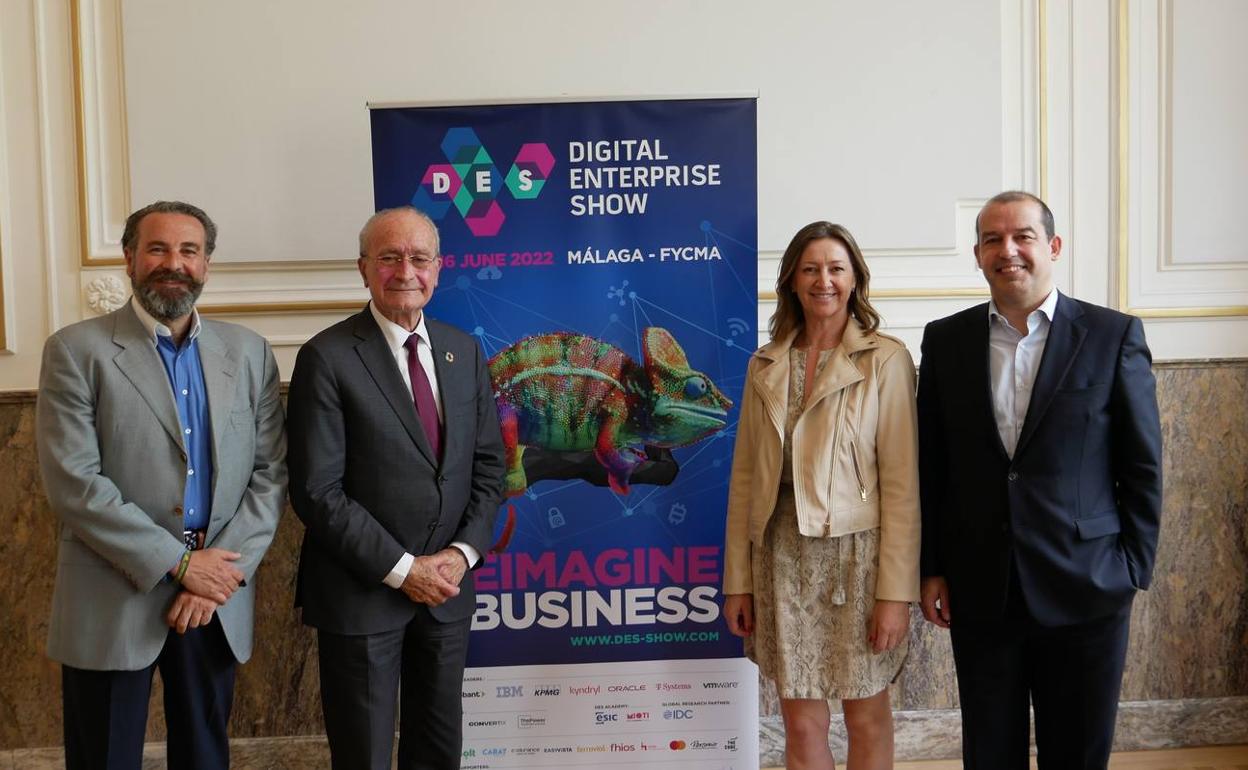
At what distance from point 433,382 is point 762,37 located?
1749 mm

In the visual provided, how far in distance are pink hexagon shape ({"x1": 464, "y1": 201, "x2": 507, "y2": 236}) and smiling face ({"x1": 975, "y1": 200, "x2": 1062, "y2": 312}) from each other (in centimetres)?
136

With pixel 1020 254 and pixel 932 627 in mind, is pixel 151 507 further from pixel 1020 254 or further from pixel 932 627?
pixel 932 627

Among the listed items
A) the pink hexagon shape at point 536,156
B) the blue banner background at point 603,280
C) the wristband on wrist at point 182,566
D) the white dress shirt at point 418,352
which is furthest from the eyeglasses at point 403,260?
the wristband on wrist at point 182,566

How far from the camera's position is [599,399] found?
110 inches

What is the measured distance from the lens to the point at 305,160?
3.17 m

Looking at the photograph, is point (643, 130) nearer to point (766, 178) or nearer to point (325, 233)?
point (766, 178)

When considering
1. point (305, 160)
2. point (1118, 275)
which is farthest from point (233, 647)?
point (1118, 275)

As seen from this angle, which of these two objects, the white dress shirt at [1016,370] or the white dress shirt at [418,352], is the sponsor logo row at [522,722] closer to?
the white dress shirt at [418,352]

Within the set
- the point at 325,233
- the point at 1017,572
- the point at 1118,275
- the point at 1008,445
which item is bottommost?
the point at 1017,572

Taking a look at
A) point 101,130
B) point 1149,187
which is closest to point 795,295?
point 1149,187

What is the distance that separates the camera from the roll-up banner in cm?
274

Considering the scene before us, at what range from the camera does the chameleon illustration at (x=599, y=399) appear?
9.11 feet

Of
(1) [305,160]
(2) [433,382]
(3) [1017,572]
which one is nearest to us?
(3) [1017,572]

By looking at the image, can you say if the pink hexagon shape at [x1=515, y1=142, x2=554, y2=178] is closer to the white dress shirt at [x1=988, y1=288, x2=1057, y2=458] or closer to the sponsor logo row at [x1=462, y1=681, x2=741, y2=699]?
the white dress shirt at [x1=988, y1=288, x2=1057, y2=458]
